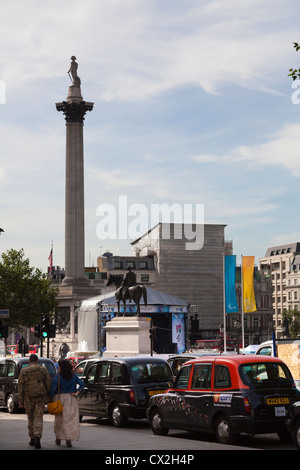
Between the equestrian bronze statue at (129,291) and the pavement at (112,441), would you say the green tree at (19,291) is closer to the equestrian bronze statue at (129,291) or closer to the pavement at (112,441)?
the equestrian bronze statue at (129,291)

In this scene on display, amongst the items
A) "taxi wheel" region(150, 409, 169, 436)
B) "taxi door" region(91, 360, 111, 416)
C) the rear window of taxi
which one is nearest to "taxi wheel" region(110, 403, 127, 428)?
"taxi door" region(91, 360, 111, 416)

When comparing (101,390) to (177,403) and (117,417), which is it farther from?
(177,403)

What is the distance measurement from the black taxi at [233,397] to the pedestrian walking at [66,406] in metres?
2.69

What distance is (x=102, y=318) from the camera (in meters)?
83.5

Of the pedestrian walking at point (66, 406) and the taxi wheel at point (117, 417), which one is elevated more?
the pedestrian walking at point (66, 406)

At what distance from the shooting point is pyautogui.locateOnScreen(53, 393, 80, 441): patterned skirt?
16.1m

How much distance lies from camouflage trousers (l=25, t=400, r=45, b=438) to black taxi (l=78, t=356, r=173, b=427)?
520 cm

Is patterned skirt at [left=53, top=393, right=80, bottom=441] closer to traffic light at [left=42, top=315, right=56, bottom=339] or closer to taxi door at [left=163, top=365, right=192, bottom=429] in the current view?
taxi door at [left=163, top=365, right=192, bottom=429]

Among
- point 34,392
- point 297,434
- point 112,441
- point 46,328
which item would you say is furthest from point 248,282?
point 34,392

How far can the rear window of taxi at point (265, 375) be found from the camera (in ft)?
55.8

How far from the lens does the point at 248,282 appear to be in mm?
55719

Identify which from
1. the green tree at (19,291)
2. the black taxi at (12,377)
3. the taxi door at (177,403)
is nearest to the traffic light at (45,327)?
the black taxi at (12,377)

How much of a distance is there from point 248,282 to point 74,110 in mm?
42955
